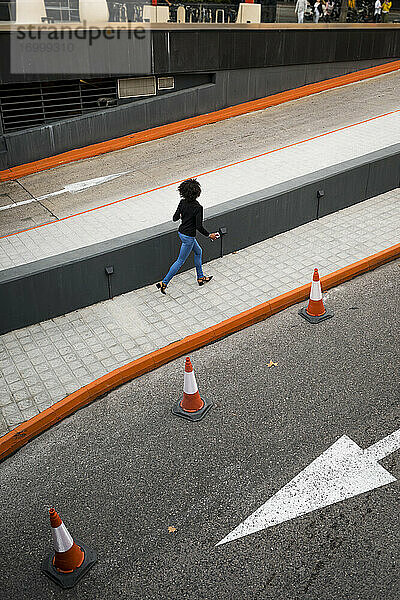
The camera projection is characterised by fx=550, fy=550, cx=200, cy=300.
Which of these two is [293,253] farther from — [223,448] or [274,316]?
[223,448]

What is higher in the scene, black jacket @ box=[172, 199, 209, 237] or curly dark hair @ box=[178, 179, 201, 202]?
curly dark hair @ box=[178, 179, 201, 202]

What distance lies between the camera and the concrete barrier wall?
25.8 ft

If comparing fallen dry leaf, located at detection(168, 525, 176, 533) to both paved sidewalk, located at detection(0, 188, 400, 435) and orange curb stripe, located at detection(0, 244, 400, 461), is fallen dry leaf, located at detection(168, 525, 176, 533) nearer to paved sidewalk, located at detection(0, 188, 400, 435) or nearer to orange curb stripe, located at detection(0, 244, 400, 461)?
orange curb stripe, located at detection(0, 244, 400, 461)

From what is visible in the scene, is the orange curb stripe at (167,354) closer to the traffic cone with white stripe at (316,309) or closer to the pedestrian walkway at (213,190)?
the traffic cone with white stripe at (316,309)

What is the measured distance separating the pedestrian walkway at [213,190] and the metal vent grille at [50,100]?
532cm

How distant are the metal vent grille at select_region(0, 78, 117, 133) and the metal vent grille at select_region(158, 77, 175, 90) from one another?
1.53 metres

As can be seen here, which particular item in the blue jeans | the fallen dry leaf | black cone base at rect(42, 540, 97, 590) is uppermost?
the blue jeans

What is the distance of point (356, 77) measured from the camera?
21.2 m

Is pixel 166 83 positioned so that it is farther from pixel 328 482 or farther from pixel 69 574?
pixel 69 574

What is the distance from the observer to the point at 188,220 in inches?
324

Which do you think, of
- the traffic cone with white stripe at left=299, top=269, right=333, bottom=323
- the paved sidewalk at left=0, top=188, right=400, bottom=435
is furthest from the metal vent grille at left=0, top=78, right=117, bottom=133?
the traffic cone with white stripe at left=299, top=269, right=333, bottom=323

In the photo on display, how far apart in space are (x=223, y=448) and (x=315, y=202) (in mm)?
6340

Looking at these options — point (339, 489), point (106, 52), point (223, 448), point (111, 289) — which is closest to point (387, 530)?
point (339, 489)

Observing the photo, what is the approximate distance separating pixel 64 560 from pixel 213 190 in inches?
379
